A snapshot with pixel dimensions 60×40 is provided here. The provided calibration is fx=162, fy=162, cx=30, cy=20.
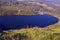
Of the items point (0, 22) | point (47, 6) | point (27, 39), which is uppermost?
point (27, 39)

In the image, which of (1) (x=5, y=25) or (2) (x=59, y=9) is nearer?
(1) (x=5, y=25)

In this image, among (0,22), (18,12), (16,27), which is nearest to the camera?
(16,27)

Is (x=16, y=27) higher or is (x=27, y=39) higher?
(x=27, y=39)

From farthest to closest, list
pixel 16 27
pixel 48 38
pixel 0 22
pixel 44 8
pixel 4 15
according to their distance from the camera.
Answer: pixel 44 8 → pixel 4 15 → pixel 0 22 → pixel 16 27 → pixel 48 38

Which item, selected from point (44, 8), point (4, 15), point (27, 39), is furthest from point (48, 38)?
point (44, 8)

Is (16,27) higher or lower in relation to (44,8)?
higher

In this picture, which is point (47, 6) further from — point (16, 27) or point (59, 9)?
point (16, 27)

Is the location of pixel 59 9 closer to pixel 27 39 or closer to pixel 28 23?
pixel 28 23

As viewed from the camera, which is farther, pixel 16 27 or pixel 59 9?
pixel 59 9

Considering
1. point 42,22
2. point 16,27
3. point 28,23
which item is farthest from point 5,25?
point 42,22
